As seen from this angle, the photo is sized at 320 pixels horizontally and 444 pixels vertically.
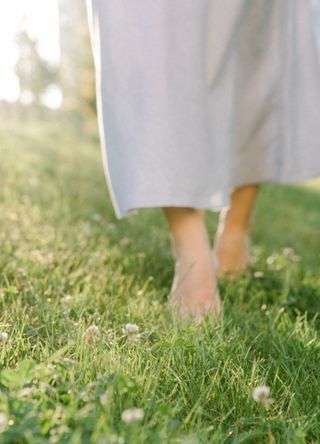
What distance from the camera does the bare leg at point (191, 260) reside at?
1836mm

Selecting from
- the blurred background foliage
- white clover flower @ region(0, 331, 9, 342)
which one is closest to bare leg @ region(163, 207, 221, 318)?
white clover flower @ region(0, 331, 9, 342)

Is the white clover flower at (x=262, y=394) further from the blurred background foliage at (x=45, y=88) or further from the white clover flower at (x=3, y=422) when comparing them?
the blurred background foliage at (x=45, y=88)

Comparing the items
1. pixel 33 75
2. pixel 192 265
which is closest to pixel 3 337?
pixel 192 265

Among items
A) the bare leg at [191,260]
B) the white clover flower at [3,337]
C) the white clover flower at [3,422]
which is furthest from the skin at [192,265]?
the white clover flower at [3,422]

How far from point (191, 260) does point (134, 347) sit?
59cm

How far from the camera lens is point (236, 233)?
2.44 m

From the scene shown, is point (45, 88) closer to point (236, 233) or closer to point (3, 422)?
point (236, 233)

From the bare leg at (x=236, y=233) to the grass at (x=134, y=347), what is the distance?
0.08 meters

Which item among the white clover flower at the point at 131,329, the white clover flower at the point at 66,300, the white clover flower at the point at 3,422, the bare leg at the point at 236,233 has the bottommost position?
the bare leg at the point at 236,233

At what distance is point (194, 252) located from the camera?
74.2 inches

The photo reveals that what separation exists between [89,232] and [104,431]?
1596mm

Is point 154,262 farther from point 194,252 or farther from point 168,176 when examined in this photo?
point 168,176

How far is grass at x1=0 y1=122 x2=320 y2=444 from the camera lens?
98 centimetres

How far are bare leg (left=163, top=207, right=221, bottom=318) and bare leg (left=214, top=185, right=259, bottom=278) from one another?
490mm
